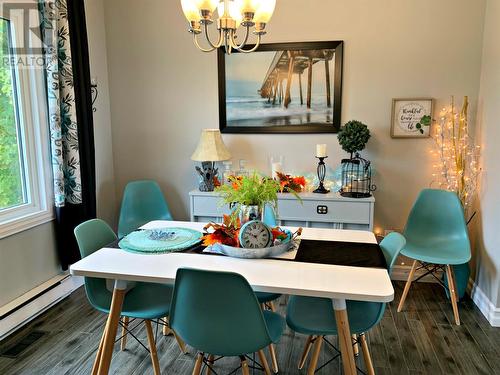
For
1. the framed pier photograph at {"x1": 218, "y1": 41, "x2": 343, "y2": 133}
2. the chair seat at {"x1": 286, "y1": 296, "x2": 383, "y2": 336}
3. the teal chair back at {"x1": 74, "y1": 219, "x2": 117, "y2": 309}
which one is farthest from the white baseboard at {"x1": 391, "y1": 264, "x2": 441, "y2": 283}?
the teal chair back at {"x1": 74, "y1": 219, "x2": 117, "y2": 309}

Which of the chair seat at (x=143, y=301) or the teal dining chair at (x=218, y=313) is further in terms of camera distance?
the chair seat at (x=143, y=301)

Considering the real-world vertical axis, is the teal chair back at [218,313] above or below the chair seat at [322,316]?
above

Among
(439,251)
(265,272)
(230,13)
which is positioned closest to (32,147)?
(230,13)

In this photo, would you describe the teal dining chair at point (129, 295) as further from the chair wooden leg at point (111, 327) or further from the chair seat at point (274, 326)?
the chair seat at point (274, 326)

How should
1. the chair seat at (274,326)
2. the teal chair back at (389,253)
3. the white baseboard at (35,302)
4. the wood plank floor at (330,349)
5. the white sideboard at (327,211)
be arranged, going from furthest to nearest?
the white sideboard at (327,211)
the white baseboard at (35,302)
the wood plank floor at (330,349)
the teal chair back at (389,253)
the chair seat at (274,326)

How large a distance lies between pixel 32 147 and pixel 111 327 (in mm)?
1682

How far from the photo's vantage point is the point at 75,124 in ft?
10.1

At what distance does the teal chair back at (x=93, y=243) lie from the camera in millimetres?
2031

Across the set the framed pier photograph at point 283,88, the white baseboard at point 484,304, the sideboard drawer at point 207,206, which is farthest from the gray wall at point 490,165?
the sideboard drawer at point 207,206

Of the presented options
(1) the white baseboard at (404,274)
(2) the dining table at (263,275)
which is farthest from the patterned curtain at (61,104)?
(1) the white baseboard at (404,274)

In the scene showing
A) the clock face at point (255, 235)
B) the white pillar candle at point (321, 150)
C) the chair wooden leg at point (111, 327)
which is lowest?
the chair wooden leg at point (111, 327)

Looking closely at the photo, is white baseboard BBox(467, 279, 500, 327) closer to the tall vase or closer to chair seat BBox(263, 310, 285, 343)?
chair seat BBox(263, 310, 285, 343)

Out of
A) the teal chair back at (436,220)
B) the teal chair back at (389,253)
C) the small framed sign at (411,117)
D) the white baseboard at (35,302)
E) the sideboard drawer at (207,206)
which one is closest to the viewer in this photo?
the teal chair back at (389,253)

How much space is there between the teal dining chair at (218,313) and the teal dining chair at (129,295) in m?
0.36
